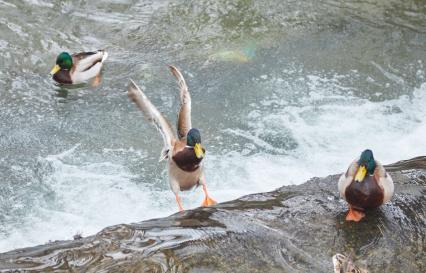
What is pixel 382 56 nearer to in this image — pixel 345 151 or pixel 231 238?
pixel 345 151

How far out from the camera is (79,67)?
25.6 feet

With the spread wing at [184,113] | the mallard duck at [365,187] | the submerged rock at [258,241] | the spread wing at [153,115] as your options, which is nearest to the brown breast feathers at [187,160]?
the spread wing at [153,115]

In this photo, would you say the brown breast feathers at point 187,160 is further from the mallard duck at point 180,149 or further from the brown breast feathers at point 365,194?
the brown breast feathers at point 365,194

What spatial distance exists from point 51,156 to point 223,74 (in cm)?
→ 241

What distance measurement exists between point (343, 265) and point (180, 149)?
7.06ft

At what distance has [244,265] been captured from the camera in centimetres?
388

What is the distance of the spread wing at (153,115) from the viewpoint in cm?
550

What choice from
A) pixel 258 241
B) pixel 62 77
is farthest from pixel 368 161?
pixel 62 77

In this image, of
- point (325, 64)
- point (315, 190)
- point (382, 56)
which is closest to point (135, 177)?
point (315, 190)

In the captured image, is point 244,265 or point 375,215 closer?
point 244,265

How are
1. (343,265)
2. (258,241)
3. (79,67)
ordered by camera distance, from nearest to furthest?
(343,265) → (258,241) → (79,67)

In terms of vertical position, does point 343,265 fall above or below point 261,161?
above

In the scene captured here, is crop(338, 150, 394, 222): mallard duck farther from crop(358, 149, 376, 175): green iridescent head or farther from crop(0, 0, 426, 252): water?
crop(0, 0, 426, 252): water

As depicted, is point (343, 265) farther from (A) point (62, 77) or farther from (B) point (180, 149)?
(A) point (62, 77)
